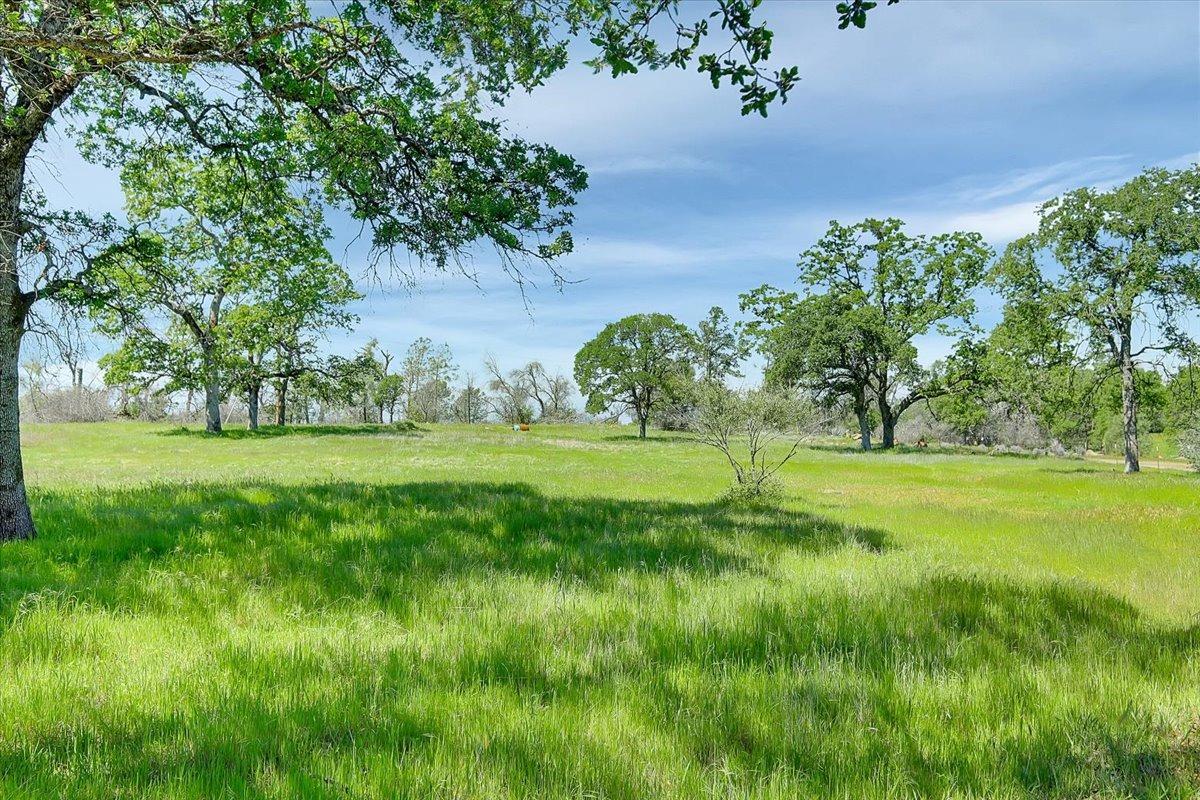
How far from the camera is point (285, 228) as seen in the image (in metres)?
10.8

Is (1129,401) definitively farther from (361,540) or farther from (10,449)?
(10,449)

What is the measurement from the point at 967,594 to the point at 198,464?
93.4 feet

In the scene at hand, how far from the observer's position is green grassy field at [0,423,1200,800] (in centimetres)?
265

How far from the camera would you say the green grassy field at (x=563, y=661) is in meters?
2.65

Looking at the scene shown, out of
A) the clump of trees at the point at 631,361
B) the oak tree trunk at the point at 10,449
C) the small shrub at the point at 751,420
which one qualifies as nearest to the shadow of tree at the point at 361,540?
the oak tree trunk at the point at 10,449

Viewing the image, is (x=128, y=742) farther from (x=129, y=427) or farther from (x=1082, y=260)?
(x=129, y=427)

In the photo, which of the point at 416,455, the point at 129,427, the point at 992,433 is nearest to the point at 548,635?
the point at 416,455

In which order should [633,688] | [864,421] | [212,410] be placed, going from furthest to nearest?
[864,421] → [212,410] → [633,688]

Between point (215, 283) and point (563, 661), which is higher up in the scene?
point (215, 283)

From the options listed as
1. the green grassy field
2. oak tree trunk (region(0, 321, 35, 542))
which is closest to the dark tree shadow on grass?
the green grassy field

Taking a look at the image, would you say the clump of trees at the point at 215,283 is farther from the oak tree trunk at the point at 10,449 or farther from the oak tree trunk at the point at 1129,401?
the oak tree trunk at the point at 1129,401

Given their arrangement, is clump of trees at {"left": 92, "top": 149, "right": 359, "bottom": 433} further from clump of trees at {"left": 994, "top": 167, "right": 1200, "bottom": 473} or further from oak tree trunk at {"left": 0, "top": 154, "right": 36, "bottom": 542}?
clump of trees at {"left": 994, "top": 167, "right": 1200, "bottom": 473}

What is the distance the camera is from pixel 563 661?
3857 millimetres

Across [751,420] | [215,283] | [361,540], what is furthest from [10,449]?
[215,283]
